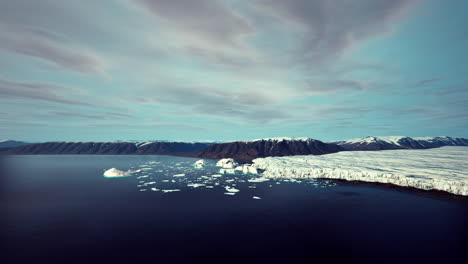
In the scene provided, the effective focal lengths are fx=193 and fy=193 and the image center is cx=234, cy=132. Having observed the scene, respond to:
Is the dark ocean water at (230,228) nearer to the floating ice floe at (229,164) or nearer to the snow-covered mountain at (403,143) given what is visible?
the floating ice floe at (229,164)

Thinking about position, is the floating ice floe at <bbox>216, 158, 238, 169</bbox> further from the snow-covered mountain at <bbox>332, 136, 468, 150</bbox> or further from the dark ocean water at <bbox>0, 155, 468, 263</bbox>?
the snow-covered mountain at <bbox>332, 136, 468, 150</bbox>

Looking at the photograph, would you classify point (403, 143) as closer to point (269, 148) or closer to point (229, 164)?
point (269, 148)

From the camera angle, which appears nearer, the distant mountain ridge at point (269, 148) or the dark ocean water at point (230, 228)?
the dark ocean water at point (230, 228)

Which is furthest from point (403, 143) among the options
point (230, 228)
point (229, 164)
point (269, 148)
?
point (230, 228)

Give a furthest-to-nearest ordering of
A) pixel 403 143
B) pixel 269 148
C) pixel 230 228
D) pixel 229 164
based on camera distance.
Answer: pixel 403 143 < pixel 269 148 < pixel 229 164 < pixel 230 228

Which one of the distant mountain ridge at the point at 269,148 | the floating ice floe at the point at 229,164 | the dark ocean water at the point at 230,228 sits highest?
the distant mountain ridge at the point at 269,148

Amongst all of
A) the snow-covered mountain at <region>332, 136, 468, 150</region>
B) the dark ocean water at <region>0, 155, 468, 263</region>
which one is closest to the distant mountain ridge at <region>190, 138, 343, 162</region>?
the snow-covered mountain at <region>332, 136, 468, 150</region>

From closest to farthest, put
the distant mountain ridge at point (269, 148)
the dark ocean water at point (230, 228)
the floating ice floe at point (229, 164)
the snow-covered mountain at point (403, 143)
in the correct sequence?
1. the dark ocean water at point (230, 228)
2. the floating ice floe at point (229, 164)
3. the distant mountain ridge at point (269, 148)
4. the snow-covered mountain at point (403, 143)

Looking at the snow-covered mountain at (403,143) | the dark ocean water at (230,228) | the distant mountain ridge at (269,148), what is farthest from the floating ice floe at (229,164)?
the snow-covered mountain at (403,143)

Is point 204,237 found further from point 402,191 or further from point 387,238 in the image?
point 402,191
